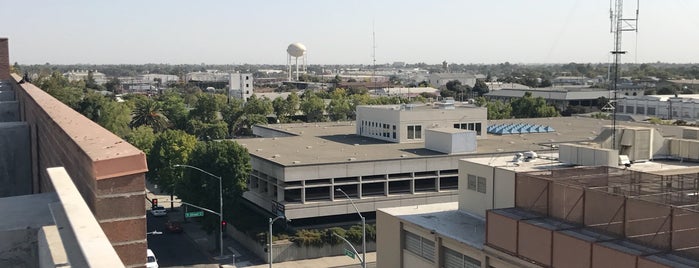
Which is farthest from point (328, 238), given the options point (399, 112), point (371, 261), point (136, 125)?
point (136, 125)

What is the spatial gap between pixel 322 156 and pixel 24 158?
32275 millimetres

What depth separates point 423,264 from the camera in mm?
26672

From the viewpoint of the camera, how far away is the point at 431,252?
26219 mm

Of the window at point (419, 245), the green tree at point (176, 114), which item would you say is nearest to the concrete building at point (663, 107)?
the green tree at point (176, 114)

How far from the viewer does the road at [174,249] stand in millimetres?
42875

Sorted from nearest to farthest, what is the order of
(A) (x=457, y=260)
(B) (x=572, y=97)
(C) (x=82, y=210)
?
1. (C) (x=82, y=210)
2. (A) (x=457, y=260)
3. (B) (x=572, y=97)

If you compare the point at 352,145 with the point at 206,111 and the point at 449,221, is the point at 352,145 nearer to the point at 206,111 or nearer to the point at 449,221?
the point at 449,221

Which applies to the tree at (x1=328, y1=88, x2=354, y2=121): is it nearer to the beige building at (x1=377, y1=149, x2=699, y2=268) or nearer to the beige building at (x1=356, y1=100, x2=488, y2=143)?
the beige building at (x1=356, y1=100, x2=488, y2=143)

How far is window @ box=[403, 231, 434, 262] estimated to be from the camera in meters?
26.3

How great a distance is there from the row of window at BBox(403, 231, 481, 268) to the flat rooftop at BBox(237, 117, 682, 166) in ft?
63.7

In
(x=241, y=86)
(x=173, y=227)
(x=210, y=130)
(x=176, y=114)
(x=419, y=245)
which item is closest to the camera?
(x=419, y=245)

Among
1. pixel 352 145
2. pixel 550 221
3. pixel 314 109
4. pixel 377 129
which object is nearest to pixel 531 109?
pixel 314 109

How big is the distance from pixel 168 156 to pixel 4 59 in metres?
19.7

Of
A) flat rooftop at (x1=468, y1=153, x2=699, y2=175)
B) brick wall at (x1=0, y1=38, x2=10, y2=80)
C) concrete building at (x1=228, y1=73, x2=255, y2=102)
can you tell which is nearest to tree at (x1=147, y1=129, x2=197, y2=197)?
brick wall at (x1=0, y1=38, x2=10, y2=80)
